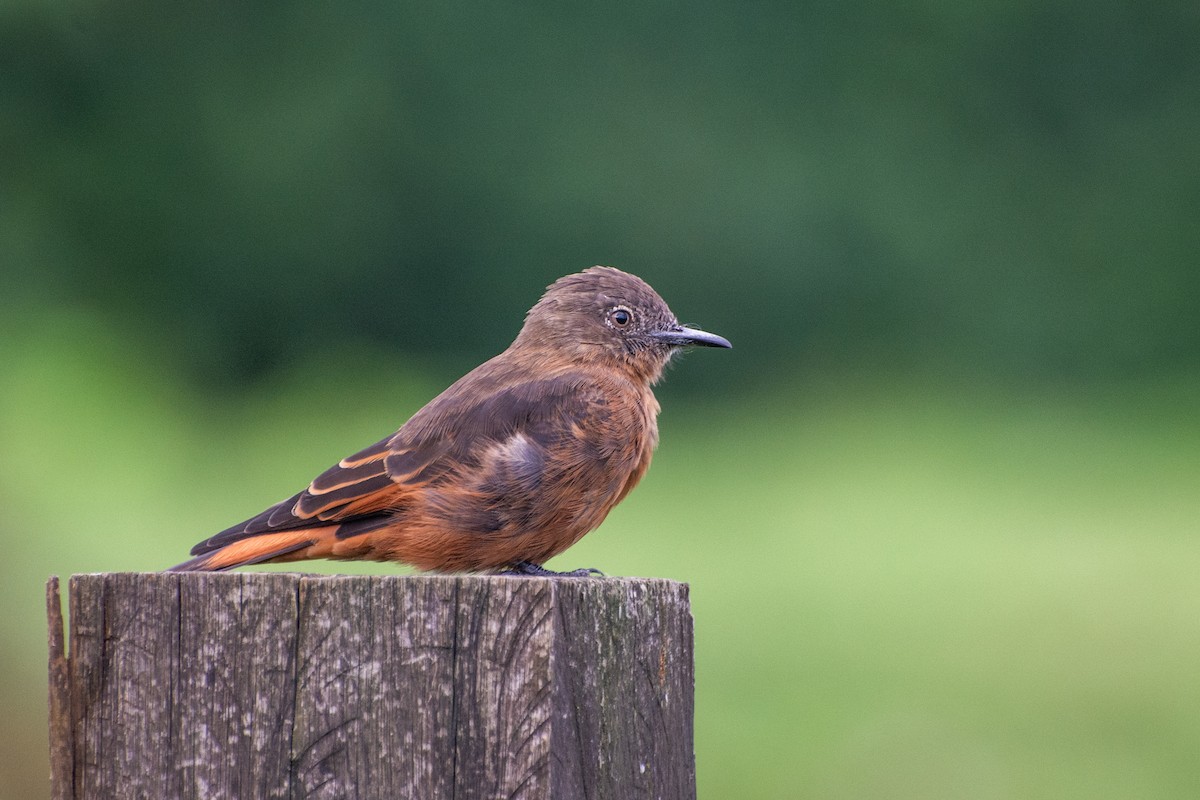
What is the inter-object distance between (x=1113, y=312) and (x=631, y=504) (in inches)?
351

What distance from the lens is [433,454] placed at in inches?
206

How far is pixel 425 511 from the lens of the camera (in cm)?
506

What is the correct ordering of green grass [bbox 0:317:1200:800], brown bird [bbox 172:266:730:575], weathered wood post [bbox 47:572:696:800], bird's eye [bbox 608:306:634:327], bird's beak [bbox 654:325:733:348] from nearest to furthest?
weathered wood post [bbox 47:572:696:800]
brown bird [bbox 172:266:730:575]
bird's beak [bbox 654:325:733:348]
bird's eye [bbox 608:306:634:327]
green grass [bbox 0:317:1200:800]

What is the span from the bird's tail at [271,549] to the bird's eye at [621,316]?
1.81 meters

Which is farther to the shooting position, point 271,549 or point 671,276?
point 671,276

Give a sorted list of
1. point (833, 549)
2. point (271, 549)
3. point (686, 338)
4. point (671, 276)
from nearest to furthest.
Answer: point (271, 549), point (686, 338), point (833, 549), point (671, 276)

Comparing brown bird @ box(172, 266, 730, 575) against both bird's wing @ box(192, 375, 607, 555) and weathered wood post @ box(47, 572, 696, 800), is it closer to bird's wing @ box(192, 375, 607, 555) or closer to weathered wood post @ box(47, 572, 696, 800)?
bird's wing @ box(192, 375, 607, 555)

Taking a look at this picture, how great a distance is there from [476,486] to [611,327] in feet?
4.94

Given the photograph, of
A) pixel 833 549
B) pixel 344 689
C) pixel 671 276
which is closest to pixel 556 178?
A: pixel 671 276

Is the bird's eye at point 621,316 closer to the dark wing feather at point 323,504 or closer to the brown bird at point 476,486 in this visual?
the brown bird at point 476,486

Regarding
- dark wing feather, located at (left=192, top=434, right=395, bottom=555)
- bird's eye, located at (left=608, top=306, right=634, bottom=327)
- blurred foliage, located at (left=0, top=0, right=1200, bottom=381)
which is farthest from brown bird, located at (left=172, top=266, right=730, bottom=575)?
blurred foliage, located at (left=0, top=0, right=1200, bottom=381)

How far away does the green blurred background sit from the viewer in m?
10.4

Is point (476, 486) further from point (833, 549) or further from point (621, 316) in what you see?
point (833, 549)

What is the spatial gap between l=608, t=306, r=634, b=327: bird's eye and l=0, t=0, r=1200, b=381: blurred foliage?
10367 millimetres
